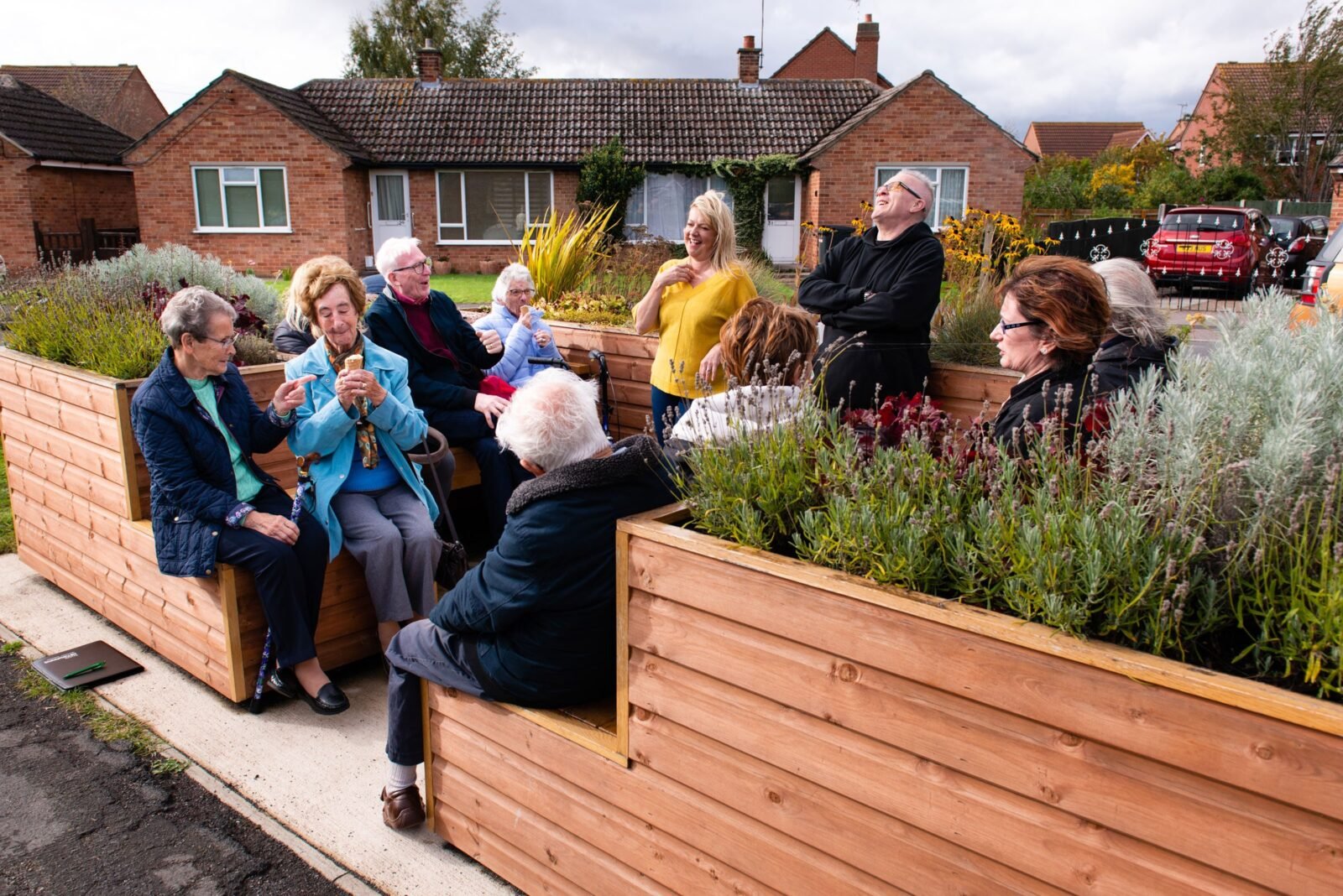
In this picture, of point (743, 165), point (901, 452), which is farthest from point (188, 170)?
point (901, 452)

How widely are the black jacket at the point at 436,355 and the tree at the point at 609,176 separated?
18.5m

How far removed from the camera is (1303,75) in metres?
32.7

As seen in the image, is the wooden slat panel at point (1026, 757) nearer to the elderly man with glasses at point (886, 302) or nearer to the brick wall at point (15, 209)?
the elderly man with glasses at point (886, 302)

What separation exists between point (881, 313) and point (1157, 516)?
2.40 meters

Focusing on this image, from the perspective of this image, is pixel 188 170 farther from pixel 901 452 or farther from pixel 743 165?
pixel 901 452

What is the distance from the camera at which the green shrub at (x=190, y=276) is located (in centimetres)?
720

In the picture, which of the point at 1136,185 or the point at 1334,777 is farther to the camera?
the point at 1136,185

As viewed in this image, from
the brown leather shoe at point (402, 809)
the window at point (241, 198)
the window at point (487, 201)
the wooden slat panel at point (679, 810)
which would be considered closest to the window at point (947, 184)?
the window at point (487, 201)

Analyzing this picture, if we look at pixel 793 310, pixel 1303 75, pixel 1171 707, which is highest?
pixel 1303 75

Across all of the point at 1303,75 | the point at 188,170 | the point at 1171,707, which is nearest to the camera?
the point at 1171,707

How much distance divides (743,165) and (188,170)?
12970 millimetres

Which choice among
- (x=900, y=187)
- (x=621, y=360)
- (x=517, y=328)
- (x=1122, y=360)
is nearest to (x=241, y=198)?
(x=621, y=360)

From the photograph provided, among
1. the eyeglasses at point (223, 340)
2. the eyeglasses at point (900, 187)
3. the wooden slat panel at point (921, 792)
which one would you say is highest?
the eyeglasses at point (900, 187)

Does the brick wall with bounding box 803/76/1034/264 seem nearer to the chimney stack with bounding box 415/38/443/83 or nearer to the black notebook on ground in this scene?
the chimney stack with bounding box 415/38/443/83
